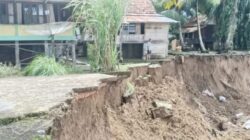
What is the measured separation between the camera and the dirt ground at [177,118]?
776 centimetres

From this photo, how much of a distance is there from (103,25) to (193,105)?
5368 millimetres

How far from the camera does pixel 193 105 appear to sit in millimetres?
12438

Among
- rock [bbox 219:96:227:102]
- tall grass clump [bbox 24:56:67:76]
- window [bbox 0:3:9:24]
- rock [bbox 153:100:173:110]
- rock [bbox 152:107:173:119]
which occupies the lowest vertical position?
rock [bbox 219:96:227:102]

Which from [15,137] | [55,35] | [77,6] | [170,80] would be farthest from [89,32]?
[55,35]

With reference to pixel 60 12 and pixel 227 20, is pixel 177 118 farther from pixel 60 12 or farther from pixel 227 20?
pixel 227 20

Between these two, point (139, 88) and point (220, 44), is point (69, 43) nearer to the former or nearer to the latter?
point (139, 88)

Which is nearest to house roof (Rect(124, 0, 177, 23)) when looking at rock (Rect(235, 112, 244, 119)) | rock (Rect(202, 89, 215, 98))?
rock (Rect(202, 89, 215, 98))

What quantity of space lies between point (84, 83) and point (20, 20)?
506 inches

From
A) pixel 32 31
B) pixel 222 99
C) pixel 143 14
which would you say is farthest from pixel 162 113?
pixel 143 14

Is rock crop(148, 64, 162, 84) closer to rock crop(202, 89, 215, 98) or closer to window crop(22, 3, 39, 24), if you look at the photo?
rock crop(202, 89, 215, 98)

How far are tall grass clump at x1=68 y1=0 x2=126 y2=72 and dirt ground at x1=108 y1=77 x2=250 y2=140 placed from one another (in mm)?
1218

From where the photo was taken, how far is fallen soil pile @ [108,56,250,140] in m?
8.18

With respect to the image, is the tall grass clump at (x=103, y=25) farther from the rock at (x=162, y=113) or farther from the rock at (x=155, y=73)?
the rock at (x=155, y=73)

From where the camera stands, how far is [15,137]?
3.49 meters
